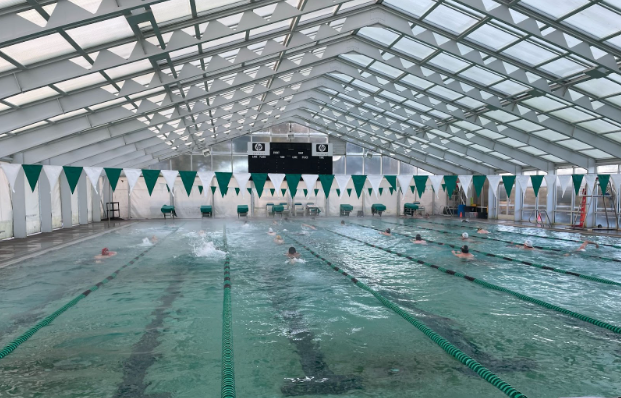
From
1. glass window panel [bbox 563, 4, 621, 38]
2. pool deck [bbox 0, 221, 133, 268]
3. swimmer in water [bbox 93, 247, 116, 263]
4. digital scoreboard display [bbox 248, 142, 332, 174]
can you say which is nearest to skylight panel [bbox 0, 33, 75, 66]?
pool deck [bbox 0, 221, 133, 268]

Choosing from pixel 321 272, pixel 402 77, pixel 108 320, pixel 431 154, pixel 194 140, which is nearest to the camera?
pixel 108 320

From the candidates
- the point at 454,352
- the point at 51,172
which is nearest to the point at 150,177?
the point at 51,172

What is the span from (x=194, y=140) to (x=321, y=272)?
44.0 ft

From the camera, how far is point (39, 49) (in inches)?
230

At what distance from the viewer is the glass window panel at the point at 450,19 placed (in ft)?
26.7

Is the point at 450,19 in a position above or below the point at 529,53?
above

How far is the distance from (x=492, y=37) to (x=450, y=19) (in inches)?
42.2

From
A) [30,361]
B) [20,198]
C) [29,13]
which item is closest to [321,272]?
[30,361]

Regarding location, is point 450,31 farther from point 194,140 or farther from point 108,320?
point 194,140

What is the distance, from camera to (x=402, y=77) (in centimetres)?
1238

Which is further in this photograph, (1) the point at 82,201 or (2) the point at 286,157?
(2) the point at 286,157

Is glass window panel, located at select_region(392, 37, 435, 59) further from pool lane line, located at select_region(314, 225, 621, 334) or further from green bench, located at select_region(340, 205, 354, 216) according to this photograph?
green bench, located at select_region(340, 205, 354, 216)

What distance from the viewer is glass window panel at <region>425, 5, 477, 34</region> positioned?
8125 millimetres

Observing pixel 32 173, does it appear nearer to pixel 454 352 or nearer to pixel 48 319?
pixel 48 319
